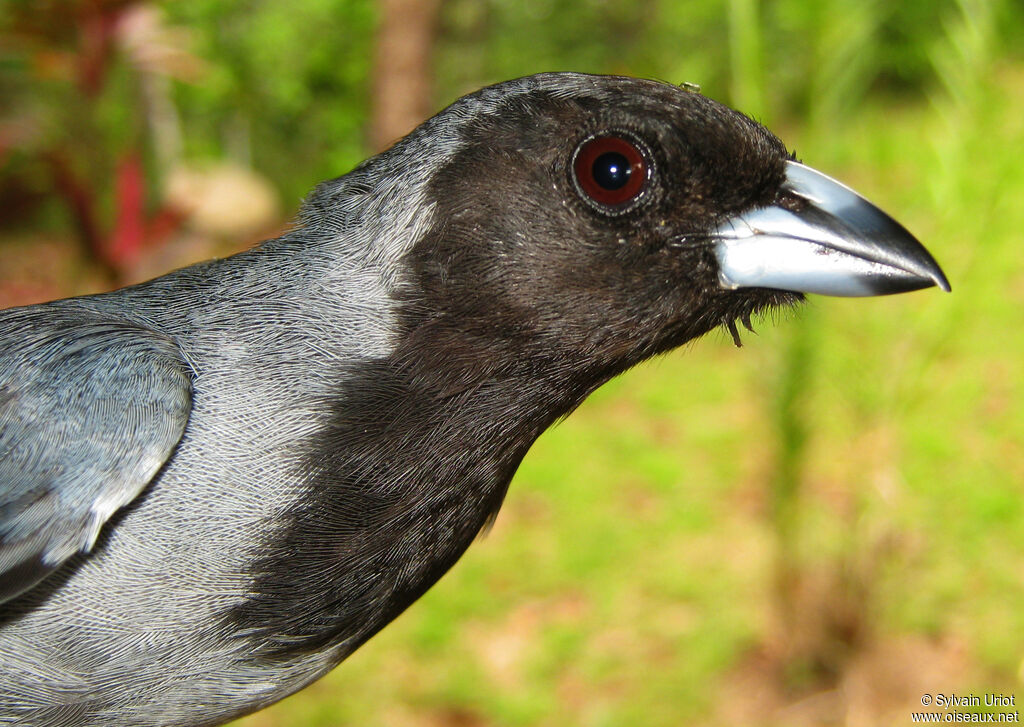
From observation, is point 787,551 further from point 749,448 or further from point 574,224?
point 574,224

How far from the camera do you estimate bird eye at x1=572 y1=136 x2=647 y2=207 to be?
2072mm

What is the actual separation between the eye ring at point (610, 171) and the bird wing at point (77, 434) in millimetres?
964

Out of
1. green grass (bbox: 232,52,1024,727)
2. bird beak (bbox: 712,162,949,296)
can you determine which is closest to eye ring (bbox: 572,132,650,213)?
bird beak (bbox: 712,162,949,296)

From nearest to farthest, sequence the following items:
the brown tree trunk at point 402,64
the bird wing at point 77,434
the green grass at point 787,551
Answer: the bird wing at point 77,434 → the green grass at point 787,551 → the brown tree trunk at point 402,64

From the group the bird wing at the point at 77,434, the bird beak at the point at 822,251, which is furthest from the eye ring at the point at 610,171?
the bird wing at the point at 77,434

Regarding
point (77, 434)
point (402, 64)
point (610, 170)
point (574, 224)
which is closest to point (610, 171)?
point (610, 170)

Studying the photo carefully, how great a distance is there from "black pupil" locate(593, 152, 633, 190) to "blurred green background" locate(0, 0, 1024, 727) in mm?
733

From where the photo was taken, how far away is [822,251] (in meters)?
2.19

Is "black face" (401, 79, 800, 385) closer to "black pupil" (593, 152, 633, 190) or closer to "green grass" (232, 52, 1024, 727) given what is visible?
"black pupil" (593, 152, 633, 190)

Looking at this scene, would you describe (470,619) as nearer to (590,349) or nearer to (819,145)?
(819,145)

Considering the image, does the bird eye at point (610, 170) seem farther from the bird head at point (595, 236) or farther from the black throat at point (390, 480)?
the black throat at point (390, 480)

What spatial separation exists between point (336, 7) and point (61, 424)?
12.7m

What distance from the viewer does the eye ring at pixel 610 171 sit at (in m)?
2.07

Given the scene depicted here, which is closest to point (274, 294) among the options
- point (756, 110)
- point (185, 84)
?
point (756, 110)
